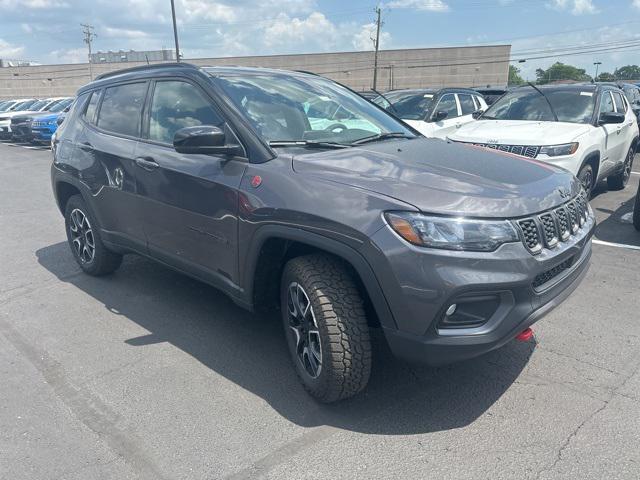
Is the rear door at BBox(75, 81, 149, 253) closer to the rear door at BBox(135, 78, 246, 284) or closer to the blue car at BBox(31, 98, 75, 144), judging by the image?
the rear door at BBox(135, 78, 246, 284)

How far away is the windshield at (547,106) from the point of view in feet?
24.1

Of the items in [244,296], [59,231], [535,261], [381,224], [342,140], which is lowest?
[59,231]

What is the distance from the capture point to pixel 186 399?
3.11 meters

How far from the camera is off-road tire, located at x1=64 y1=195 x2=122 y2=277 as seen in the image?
15.8ft

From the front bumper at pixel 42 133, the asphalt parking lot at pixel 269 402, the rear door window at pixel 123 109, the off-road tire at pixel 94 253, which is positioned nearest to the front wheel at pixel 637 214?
the asphalt parking lot at pixel 269 402

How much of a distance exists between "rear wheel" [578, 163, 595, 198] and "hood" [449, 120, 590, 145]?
451mm

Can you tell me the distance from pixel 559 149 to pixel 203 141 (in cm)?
476

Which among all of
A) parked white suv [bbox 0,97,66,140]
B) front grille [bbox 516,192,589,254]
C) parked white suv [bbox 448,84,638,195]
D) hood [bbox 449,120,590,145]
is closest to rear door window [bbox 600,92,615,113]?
parked white suv [bbox 448,84,638,195]

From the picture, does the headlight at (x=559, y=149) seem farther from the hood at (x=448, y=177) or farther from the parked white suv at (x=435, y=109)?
the hood at (x=448, y=177)

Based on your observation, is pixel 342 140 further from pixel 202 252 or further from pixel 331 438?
pixel 331 438

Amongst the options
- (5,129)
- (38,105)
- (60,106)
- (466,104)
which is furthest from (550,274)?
(38,105)

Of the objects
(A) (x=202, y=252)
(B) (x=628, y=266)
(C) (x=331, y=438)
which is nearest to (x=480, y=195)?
(C) (x=331, y=438)

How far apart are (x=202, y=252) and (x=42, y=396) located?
50.1 inches

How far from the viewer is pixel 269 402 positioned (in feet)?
10.1
